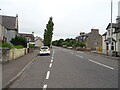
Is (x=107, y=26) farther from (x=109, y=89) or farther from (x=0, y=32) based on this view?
(x=109, y=89)

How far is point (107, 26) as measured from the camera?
38688 millimetres

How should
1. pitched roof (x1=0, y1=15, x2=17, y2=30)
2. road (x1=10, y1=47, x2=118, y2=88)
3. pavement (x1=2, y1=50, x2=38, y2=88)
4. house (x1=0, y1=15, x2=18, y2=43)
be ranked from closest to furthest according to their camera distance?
road (x1=10, y1=47, x2=118, y2=88) < pavement (x1=2, y1=50, x2=38, y2=88) < house (x1=0, y1=15, x2=18, y2=43) < pitched roof (x1=0, y1=15, x2=17, y2=30)

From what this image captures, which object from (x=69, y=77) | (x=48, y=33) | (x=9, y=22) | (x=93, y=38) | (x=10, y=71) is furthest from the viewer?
(x=93, y=38)

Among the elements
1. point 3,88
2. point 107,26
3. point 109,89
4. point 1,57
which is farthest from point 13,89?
point 107,26

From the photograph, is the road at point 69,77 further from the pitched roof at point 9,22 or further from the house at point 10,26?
the pitched roof at point 9,22

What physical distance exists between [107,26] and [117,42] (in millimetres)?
6655

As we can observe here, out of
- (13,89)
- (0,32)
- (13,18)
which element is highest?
(13,18)

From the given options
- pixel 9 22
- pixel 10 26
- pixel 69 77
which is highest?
pixel 9 22

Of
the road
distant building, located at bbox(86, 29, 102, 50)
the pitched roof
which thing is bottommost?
the road

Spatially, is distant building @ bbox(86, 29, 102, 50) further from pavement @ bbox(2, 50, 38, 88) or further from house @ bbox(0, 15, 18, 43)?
pavement @ bbox(2, 50, 38, 88)

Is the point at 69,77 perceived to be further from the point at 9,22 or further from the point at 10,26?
the point at 9,22

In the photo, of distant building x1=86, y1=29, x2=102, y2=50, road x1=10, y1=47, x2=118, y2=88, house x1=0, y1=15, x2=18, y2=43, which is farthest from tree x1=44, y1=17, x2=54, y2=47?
road x1=10, y1=47, x2=118, y2=88

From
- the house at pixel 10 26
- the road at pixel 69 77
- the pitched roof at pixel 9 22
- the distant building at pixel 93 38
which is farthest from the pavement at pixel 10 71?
the distant building at pixel 93 38

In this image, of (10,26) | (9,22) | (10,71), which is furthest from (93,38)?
(10,71)
